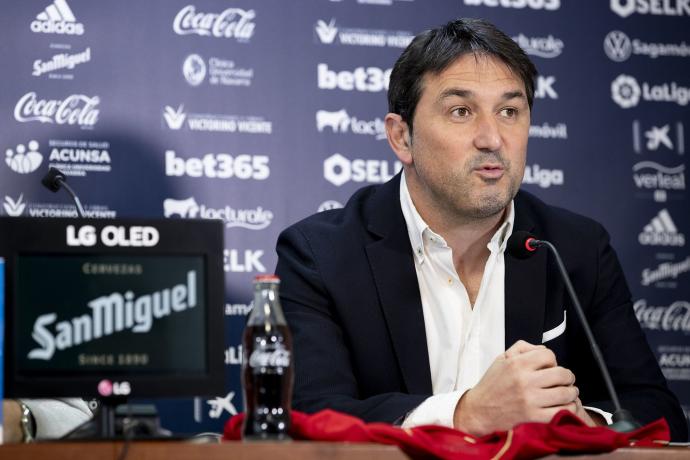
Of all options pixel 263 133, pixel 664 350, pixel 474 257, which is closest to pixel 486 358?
pixel 474 257

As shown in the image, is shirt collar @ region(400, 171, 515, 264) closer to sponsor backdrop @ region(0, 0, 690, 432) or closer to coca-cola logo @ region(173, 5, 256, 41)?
sponsor backdrop @ region(0, 0, 690, 432)

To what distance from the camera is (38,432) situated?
2.62 metres

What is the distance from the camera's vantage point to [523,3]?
184 inches

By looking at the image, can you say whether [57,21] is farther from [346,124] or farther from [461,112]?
[461,112]

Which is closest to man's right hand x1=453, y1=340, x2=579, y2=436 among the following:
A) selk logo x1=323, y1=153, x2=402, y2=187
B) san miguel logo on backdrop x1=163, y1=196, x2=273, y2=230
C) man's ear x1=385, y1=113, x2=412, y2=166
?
man's ear x1=385, y1=113, x2=412, y2=166

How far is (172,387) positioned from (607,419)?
0.90 metres

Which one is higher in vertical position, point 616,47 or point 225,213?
point 616,47

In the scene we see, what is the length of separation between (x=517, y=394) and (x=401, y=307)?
0.68m

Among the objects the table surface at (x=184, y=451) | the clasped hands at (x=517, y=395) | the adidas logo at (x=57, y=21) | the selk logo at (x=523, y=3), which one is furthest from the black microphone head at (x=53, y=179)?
the table surface at (x=184, y=451)

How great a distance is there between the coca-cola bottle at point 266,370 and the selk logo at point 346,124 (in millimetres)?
2816

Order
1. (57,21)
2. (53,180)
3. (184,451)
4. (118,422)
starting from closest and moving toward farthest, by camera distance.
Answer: (184,451) < (118,422) < (53,180) < (57,21)

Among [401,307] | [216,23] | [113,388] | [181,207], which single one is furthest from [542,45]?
[113,388]

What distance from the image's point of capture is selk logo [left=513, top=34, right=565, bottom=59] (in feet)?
15.2

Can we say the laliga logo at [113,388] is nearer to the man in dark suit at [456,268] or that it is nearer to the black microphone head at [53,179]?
the man in dark suit at [456,268]
